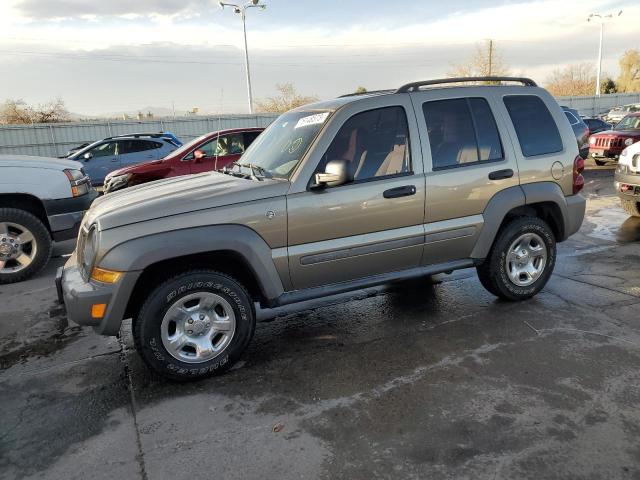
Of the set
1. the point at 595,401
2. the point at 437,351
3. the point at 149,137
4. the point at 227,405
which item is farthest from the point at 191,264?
the point at 149,137

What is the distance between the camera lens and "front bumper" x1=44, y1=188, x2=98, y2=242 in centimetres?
623

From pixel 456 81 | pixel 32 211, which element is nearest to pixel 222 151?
pixel 32 211

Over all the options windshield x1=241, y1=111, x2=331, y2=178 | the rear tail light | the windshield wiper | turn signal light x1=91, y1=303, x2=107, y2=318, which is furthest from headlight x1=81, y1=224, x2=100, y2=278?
the rear tail light

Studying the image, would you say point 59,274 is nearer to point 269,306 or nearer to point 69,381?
point 69,381

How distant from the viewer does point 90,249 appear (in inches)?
137

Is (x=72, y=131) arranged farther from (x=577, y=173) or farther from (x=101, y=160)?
(x=577, y=173)

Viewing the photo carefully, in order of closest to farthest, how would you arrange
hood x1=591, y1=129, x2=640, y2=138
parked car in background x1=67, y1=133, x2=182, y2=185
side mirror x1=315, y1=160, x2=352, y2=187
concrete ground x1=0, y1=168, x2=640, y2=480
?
concrete ground x1=0, y1=168, x2=640, y2=480, side mirror x1=315, y1=160, x2=352, y2=187, hood x1=591, y1=129, x2=640, y2=138, parked car in background x1=67, y1=133, x2=182, y2=185

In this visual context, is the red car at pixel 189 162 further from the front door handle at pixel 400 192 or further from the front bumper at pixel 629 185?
the front bumper at pixel 629 185

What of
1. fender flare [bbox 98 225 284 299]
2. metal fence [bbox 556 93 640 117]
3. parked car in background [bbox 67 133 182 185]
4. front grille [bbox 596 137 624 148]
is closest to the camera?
fender flare [bbox 98 225 284 299]

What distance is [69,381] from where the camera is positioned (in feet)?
12.1

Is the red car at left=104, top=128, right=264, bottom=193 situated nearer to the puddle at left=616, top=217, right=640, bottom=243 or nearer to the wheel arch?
the wheel arch

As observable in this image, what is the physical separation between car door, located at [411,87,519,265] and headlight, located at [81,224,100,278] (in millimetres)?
2444

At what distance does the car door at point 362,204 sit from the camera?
3.68 meters

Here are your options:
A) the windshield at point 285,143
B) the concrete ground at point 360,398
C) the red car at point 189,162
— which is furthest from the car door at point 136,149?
the windshield at point 285,143
